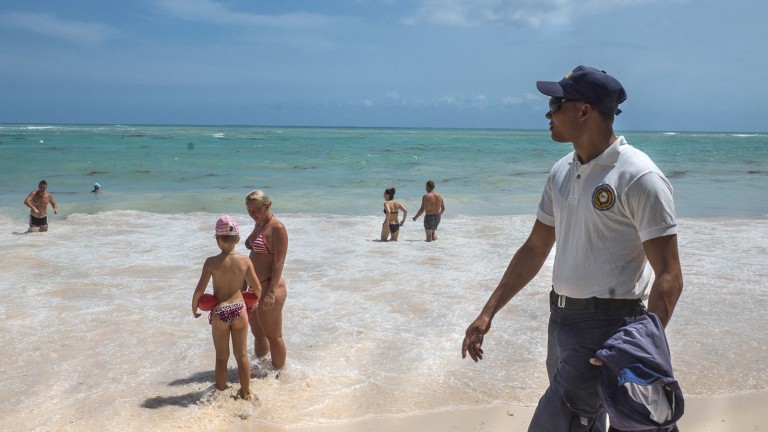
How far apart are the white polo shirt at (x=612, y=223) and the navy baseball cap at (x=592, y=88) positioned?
0.16m

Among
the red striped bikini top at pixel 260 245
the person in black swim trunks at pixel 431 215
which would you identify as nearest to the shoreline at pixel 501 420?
the red striped bikini top at pixel 260 245

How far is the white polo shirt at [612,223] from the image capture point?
8.41 feet

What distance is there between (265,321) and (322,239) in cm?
790

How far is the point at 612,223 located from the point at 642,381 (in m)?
0.59

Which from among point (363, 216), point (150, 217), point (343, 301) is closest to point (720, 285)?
point (343, 301)

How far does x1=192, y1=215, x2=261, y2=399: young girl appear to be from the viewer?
5273 mm

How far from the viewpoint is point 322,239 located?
13781mm

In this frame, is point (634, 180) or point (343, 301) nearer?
point (634, 180)

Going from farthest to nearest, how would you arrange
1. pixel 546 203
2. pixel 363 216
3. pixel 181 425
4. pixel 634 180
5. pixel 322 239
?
pixel 363 216 < pixel 322 239 < pixel 181 425 < pixel 546 203 < pixel 634 180

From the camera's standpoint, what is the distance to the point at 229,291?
5.32m

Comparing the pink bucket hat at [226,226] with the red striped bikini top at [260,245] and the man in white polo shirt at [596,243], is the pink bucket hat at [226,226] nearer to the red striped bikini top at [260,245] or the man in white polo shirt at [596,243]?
the red striped bikini top at [260,245]

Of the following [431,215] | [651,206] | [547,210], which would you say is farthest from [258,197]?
Answer: [431,215]

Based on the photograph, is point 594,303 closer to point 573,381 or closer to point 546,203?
point 573,381

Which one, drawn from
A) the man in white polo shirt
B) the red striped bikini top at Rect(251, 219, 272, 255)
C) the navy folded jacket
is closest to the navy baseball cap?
the man in white polo shirt
